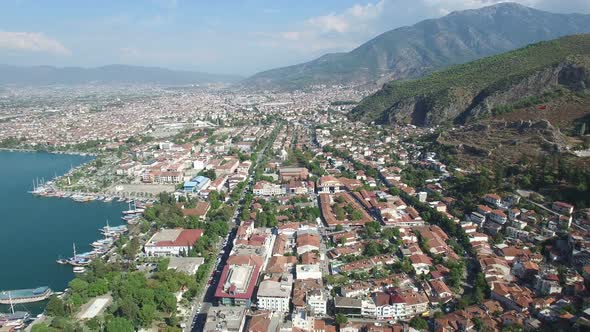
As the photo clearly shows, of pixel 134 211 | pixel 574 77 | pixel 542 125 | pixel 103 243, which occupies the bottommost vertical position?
pixel 103 243

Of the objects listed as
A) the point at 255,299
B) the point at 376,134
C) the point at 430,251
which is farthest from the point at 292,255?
the point at 376,134

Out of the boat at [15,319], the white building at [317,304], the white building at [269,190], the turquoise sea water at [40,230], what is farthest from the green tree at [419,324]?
the white building at [269,190]

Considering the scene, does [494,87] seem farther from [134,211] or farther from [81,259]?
[81,259]

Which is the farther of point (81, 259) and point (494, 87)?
point (494, 87)

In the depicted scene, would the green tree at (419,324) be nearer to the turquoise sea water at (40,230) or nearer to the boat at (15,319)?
the boat at (15,319)

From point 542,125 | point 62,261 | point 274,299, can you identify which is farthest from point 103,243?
point 542,125
